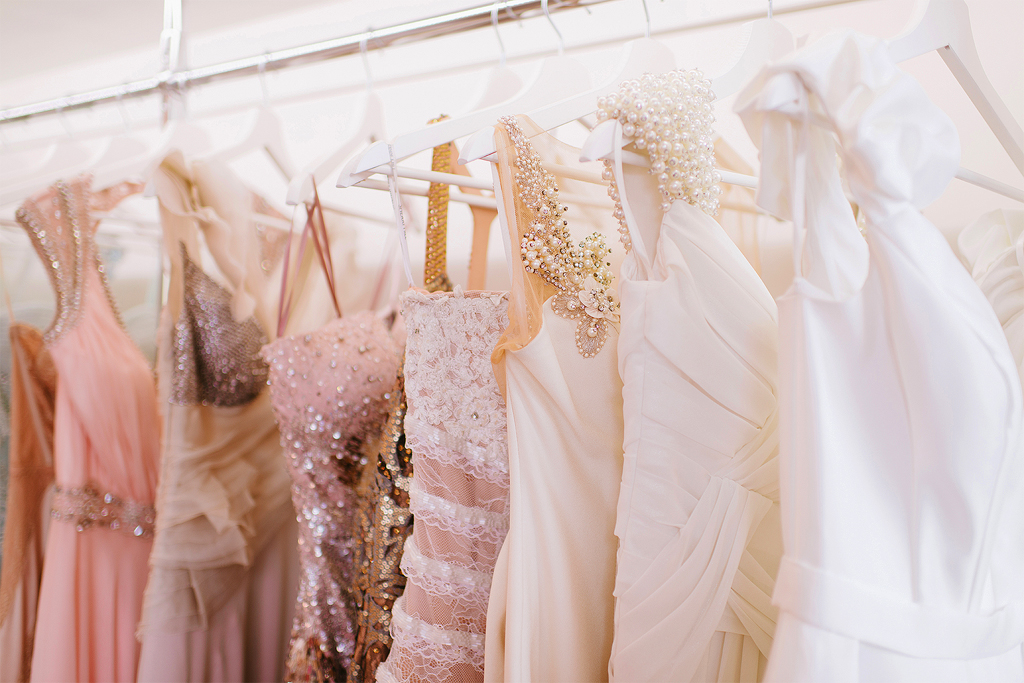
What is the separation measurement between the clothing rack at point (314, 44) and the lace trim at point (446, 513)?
2.01 ft

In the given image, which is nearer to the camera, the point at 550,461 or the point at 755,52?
the point at 550,461

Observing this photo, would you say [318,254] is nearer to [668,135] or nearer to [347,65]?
[668,135]

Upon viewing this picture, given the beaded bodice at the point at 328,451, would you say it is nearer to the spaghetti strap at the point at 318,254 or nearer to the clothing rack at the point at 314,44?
the spaghetti strap at the point at 318,254

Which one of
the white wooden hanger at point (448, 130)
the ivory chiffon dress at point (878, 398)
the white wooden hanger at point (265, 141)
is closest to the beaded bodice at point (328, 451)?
the white wooden hanger at point (448, 130)

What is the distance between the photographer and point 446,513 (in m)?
0.69

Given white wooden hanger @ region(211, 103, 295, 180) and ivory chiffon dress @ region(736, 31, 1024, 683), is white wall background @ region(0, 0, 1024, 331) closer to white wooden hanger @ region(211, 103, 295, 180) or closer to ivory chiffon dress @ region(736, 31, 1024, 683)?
white wooden hanger @ region(211, 103, 295, 180)

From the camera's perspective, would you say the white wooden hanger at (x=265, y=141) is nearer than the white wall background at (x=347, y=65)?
No

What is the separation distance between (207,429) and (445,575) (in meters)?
0.56

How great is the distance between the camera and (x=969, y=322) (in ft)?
1.38

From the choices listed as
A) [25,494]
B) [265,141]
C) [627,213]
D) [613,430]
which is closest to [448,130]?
[627,213]

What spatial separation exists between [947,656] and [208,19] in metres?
2.00

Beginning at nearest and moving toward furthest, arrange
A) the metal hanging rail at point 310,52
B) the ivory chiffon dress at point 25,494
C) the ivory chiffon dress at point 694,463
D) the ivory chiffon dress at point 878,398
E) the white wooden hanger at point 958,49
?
the ivory chiffon dress at point 878,398 → the ivory chiffon dress at point 694,463 → the white wooden hanger at point 958,49 → the metal hanging rail at point 310,52 → the ivory chiffon dress at point 25,494

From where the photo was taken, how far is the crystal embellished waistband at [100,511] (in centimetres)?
101

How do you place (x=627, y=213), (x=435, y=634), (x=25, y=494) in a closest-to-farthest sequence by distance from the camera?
(x=627, y=213)
(x=435, y=634)
(x=25, y=494)
